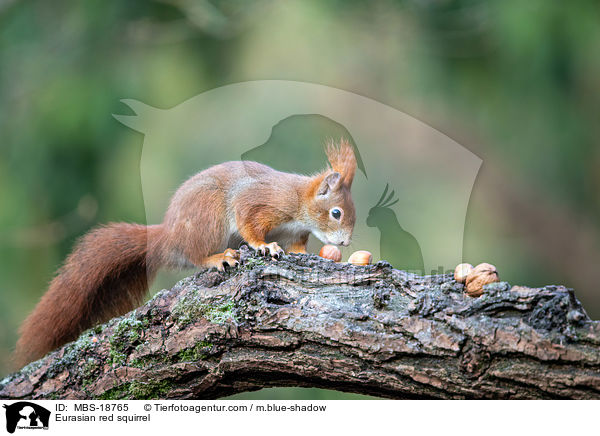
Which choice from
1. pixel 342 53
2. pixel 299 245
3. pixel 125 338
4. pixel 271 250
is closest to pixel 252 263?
pixel 271 250

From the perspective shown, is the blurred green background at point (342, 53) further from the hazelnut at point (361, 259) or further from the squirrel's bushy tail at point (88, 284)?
the hazelnut at point (361, 259)

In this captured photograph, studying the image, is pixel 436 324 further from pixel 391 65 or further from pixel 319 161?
pixel 391 65

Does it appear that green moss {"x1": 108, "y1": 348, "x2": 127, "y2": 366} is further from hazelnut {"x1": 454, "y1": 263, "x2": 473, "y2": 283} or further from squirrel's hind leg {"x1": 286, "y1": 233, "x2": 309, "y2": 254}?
hazelnut {"x1": 454, "y1": 263, "x2": 473, "y2": 283}

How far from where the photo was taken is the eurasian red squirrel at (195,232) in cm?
172

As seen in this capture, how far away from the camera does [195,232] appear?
1.70 metres

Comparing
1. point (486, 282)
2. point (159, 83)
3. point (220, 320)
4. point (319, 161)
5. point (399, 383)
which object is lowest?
point (399, 383)

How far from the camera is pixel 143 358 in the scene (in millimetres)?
1414

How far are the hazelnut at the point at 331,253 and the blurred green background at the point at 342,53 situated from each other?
3.89 feet

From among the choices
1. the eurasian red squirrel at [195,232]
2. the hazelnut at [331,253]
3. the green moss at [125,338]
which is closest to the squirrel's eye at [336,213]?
the eurasian red squirrel at [195,232]

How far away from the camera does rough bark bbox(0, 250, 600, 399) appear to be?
3.68 feet

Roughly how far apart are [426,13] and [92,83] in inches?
71.9
